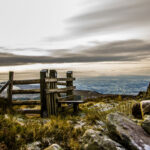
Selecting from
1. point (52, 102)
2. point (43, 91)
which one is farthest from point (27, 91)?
point (52, 102)

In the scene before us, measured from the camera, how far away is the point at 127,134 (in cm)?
477

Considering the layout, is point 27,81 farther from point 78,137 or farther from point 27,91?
point 78,137

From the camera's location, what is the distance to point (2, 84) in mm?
10984

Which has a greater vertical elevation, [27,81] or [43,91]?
[27,81]

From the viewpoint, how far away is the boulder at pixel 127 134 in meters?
4.59

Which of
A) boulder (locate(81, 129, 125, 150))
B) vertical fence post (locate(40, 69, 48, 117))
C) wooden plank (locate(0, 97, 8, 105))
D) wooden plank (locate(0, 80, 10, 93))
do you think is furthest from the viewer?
wooden plank (locate(0, 97, 8, 105))

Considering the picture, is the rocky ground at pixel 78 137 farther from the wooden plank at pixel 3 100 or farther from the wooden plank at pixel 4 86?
the wooden plank at pixel 3 100

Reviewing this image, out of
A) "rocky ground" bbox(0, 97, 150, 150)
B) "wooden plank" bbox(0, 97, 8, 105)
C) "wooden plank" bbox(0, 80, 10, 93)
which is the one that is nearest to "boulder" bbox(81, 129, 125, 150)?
"rocky ground" bbox(0, 97, 150, 150)

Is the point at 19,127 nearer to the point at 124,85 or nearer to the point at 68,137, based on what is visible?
the point at 68,137

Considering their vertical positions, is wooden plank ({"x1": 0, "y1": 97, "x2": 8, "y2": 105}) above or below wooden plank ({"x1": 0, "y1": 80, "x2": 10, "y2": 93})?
below

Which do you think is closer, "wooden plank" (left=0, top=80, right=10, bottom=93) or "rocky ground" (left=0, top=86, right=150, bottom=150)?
"rocky ground" (left=0, top=86, right=150, bottom=150)

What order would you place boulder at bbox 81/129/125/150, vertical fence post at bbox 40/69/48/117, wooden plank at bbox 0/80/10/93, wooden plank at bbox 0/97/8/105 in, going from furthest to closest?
1. wooden plank at bbox 0/97/8/105
2. wooden plank at bbox 0/80/10/93
3. vertical fence post at bbox 40/69/48/117
4. boulder at bbox 81/129/125/150

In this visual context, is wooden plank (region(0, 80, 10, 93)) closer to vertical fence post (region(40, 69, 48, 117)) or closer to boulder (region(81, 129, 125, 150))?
vertical fence post (region(40, 69, 48, 117))

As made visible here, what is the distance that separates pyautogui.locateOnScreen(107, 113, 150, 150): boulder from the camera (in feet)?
15.1
